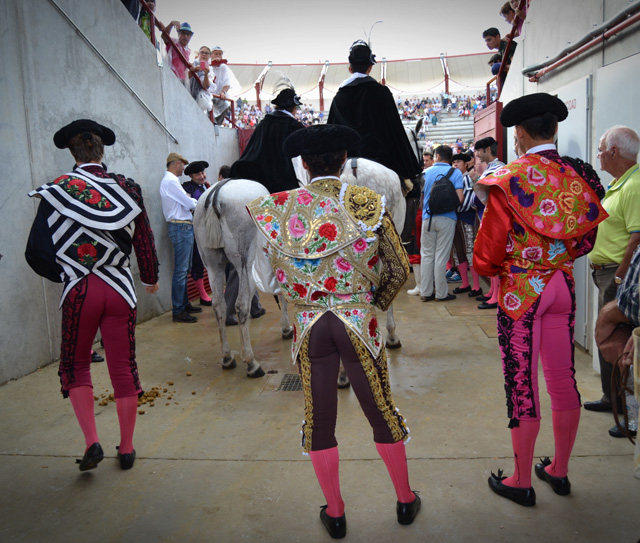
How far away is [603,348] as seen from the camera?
6.27 feet

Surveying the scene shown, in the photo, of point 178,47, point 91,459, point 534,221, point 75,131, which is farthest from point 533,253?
point 178,47

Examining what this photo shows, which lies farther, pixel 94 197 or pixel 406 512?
pixel 94 197

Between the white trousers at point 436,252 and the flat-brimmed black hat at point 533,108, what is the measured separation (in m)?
4.53

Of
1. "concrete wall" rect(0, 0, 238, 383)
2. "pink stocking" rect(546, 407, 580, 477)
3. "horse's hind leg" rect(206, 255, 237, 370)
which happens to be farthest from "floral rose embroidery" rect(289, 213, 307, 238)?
"concrete wall" rect(0, 0, 238, 383)

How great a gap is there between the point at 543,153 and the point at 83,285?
236cm

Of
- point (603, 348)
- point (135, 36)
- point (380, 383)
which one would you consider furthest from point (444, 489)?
point (135, 36)

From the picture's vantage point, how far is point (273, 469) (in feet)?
9.96

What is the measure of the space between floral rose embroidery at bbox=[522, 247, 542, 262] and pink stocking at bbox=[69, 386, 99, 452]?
7.80 ft

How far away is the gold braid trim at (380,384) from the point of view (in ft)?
7.50

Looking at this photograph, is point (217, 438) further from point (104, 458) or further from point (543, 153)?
point (543, 153)

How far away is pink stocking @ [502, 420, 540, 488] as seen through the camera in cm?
251

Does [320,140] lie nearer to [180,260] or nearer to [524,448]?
[524,448]

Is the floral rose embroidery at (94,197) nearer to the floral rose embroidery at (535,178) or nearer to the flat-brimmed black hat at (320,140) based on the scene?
the flat-brimmed black hat at (320,140)

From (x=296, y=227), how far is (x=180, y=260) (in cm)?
477
